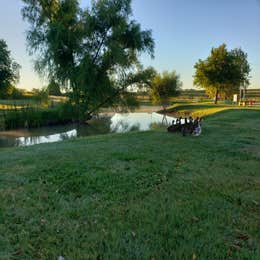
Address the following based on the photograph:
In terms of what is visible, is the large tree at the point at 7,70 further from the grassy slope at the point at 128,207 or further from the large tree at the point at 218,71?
the large tree at the point at 218,71

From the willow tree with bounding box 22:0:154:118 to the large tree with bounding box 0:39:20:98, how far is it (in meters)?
5.41

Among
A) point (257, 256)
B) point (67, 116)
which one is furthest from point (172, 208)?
point (67, 116)

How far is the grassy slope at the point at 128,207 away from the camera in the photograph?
1970 millimetres

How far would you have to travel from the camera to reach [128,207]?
8.87 feet

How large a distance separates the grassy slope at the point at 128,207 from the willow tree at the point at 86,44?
40.0 ft

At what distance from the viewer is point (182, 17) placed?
1282cm


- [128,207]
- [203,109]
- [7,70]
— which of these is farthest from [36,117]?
[128,207]

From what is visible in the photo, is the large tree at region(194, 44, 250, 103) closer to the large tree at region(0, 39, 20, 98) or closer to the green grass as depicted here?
the green grass

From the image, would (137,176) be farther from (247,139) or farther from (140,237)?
(247,139)

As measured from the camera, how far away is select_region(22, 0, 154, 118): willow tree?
15.6 meters

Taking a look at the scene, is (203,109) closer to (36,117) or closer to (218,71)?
(218,71)

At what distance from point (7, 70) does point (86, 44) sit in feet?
31.0

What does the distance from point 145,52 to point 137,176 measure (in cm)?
1481

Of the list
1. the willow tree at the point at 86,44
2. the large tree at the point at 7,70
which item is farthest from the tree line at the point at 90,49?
the large tree at the point at 7,70
